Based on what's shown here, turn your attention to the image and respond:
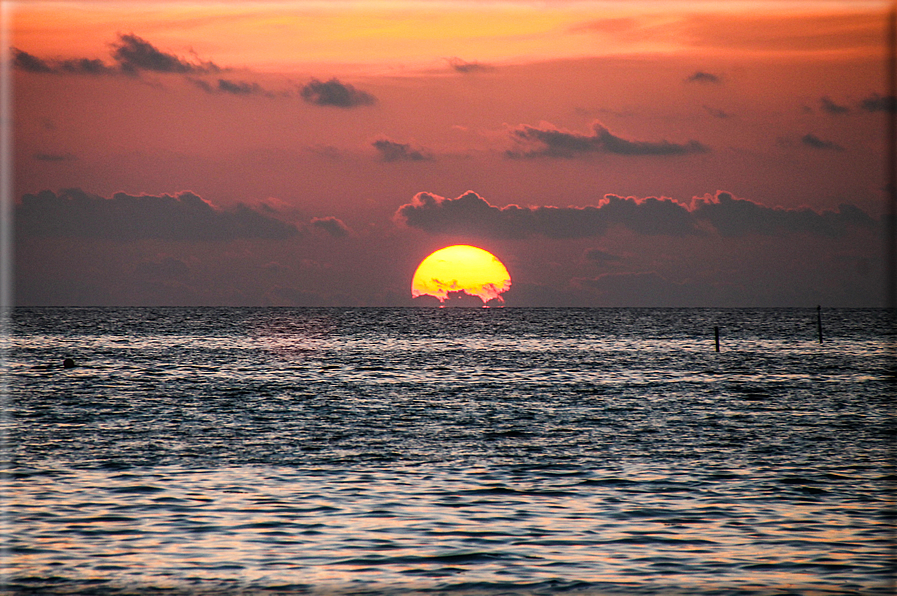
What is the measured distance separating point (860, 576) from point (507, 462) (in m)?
13.0

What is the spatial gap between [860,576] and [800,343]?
347 ft

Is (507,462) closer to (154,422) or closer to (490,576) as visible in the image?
(490,576)

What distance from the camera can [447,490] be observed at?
23.2m

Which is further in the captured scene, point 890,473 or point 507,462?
point 507,462

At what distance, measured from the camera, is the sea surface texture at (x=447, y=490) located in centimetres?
1620

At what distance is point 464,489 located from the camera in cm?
2338

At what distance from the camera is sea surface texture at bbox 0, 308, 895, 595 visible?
638 inches

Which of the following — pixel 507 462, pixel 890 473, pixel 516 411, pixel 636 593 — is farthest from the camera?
pixel 516 411

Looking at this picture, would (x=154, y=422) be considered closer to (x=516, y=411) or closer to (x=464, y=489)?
(x=516, y=411)

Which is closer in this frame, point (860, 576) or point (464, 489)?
point (860, 576)

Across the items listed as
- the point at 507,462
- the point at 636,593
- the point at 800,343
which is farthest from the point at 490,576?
the point at 800,343

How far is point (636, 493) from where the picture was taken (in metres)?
22.9

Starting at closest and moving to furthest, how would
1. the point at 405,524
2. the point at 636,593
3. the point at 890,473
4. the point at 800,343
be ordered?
the point at 636,593, the point at 405,524, the point at 890,473, the point at 800,343

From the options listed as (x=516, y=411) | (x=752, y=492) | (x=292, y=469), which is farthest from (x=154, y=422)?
(x=752, y=492)
